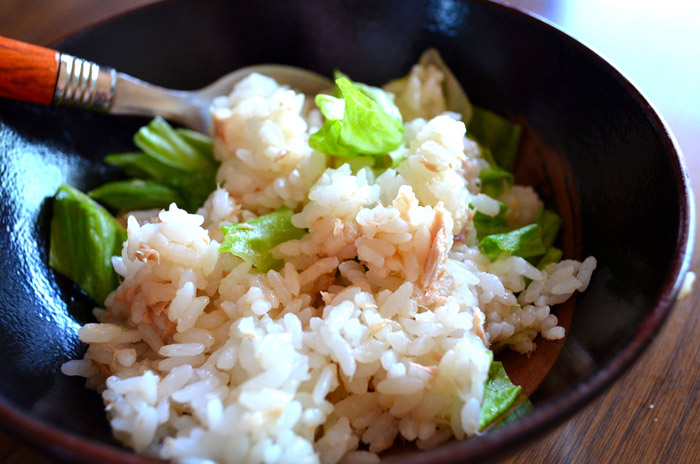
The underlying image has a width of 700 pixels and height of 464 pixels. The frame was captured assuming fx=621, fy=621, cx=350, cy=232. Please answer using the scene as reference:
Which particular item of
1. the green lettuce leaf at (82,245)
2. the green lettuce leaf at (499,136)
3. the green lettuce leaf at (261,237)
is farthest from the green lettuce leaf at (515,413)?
the green lettuce leaf at (82,245)

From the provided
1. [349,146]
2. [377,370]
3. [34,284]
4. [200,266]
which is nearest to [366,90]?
[349,146]

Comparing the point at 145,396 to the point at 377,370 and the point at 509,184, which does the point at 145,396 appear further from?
the point at 509,184

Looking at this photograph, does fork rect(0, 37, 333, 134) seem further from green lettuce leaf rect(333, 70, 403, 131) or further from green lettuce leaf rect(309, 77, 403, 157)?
green lettuce leaf rect(309, 77, 403, 157)

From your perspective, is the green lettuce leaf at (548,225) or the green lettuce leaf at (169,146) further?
the green lettuce leaf at (169,146)

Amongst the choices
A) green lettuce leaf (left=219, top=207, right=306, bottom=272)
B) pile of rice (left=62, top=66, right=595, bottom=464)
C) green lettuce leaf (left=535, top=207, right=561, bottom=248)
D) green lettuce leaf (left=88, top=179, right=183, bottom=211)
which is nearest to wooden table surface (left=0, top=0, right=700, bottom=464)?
pile of rice (left=62, top=66, right=595, bottom=464)

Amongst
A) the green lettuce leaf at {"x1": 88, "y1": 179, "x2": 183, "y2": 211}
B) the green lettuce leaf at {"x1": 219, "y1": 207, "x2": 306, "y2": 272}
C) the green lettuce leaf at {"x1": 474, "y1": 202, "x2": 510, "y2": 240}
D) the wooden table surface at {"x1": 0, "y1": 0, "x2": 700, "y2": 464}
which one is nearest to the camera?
the wooden table surface at {"x1": 0, "y1": 0, "x2": 700, "y2": 464}

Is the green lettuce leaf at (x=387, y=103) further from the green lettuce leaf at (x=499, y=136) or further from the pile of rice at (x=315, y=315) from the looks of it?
the green lettuce leaf at (x=499, y=136)

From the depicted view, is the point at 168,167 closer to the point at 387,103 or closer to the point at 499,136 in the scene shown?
the point at 387,103
